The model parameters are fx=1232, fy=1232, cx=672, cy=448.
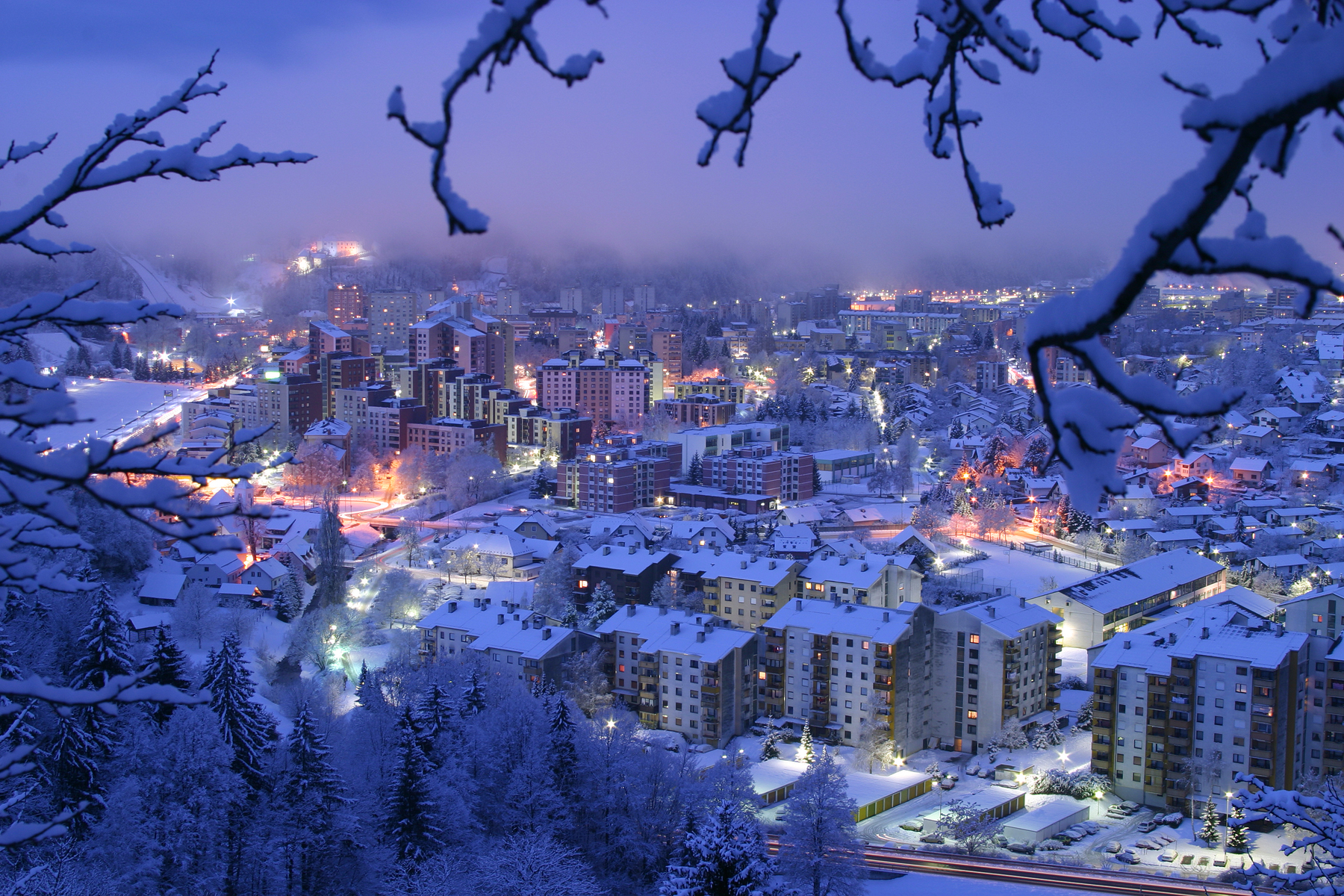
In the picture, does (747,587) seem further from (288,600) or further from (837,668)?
(288,600)

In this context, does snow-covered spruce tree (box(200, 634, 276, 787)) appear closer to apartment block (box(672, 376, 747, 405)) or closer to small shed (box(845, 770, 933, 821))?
small shed (box(845, 770, 933, 821))

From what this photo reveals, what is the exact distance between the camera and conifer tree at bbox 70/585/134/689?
16.6 feet

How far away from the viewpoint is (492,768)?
4812 millimetres

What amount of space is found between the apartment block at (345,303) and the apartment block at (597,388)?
10.2m

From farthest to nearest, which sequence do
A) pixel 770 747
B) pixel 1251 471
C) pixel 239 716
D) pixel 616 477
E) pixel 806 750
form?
pixel 1251 471
pixel 616 477
pixel 770 747
pixel 806 750
pixel 239 716

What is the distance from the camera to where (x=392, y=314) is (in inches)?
→ 1014

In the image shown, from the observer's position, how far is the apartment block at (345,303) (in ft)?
84.7

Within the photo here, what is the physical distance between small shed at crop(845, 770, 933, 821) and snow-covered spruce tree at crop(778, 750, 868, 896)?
0.72 meters

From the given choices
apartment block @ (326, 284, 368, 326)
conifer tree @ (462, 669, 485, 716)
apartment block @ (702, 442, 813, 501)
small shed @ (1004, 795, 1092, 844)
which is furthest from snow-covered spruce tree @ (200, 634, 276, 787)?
Result: apartment block @ (326, 284, 368, 326)

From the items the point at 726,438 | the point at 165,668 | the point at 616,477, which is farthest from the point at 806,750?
the point at 726,438

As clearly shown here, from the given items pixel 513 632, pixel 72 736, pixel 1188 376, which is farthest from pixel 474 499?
pixel 1188 376

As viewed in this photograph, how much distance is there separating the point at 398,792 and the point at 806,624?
2525mm

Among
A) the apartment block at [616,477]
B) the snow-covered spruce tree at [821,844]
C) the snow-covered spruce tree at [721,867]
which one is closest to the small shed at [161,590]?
the apartment block at [616,477]

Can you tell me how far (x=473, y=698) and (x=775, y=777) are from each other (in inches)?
55.7
